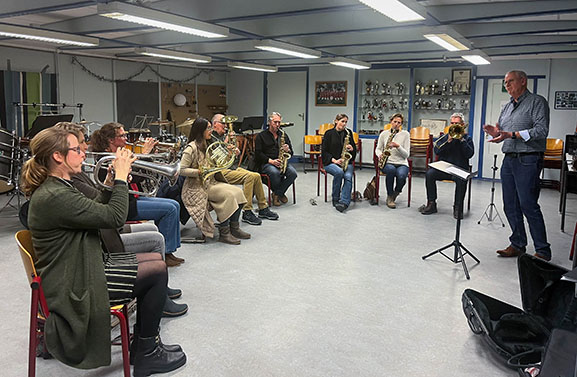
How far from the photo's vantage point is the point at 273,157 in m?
6.60

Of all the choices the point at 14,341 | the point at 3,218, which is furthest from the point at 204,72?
the point at 14,341

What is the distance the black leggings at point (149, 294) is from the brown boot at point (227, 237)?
237 cm

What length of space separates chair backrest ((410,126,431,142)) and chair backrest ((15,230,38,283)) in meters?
8.32

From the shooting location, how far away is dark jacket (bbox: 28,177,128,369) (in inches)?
80.4

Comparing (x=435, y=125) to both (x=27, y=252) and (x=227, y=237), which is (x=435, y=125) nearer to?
(x=227, y=237)

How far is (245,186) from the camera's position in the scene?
224 inches

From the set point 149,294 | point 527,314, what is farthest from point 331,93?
point 149,294

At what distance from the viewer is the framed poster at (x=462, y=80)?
9781mm

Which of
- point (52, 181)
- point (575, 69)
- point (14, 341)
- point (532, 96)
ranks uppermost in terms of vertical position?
point (575, 69)

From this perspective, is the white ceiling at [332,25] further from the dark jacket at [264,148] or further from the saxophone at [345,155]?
the saxophone at [345,155]

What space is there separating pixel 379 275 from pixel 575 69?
708 centimetres

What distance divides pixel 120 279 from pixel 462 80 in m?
9.17

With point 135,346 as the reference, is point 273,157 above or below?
above

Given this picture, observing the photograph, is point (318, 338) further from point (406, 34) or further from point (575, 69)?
point (575, 69)
